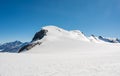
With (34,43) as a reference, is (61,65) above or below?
below

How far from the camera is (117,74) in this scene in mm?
11727

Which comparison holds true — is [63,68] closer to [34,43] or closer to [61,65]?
[61,65]

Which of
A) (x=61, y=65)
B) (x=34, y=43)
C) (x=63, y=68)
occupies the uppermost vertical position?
(x=34, y=43)

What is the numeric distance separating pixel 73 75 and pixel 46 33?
6600 centimetres

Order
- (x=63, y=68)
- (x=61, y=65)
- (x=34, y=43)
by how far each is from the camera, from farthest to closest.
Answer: (x=34, y=43), (x=61, y=65), (x=63, y=68)

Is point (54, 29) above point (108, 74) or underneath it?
above

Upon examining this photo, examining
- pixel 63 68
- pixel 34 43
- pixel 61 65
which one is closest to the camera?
pixel 63 68

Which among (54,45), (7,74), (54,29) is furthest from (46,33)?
(7,74)

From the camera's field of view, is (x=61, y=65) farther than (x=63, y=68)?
Yes

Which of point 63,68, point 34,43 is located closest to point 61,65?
→ point 63,68

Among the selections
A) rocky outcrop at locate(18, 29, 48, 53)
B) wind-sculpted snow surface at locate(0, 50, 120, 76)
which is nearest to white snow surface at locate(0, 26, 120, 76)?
wind-sculpted snow surface at locate(0, 50, 120, 76)

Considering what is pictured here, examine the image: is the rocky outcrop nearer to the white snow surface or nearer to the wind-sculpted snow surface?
the white snow surface

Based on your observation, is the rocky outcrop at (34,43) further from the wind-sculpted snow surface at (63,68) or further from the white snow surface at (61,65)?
the wind-sculpted snow surface at (63,68)

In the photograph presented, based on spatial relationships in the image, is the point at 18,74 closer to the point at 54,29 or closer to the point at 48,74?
the point at 48,74
